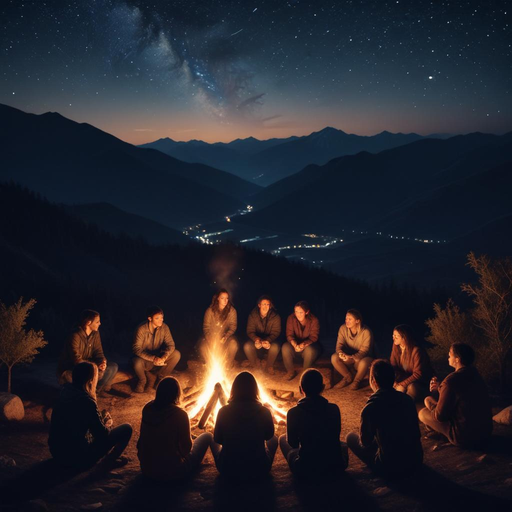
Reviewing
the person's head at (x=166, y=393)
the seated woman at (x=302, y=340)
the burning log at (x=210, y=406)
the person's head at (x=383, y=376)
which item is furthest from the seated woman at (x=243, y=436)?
the seated woman at (x=302, y=340)

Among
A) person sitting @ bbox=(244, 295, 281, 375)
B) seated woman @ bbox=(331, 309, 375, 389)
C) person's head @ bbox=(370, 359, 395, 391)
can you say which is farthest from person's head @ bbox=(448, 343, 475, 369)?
person sitting @ bbox=(244, 295, 281, 375)

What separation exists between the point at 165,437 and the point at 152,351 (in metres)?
3.11

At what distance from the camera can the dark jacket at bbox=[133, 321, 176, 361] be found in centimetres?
640

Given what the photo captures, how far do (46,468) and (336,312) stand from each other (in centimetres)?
1066

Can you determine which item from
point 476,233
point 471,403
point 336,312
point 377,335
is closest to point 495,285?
point 471,403

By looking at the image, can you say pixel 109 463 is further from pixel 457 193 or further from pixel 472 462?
pixel 457 193

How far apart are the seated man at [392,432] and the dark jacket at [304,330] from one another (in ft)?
10.5

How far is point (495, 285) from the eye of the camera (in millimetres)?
6254

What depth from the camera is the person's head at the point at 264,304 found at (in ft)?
23.6

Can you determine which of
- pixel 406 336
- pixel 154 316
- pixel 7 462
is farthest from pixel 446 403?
pixel 7 462

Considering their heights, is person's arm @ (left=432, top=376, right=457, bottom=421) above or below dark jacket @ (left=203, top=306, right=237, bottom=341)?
below

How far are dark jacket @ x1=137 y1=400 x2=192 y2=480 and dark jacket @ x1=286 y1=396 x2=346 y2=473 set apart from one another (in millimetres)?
993

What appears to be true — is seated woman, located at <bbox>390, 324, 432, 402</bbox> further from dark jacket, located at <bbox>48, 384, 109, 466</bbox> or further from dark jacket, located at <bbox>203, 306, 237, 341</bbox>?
dark jacket, located at <bbox>48, 384, 109, 466</bbox>

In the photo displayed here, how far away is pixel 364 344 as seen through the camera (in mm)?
6406
